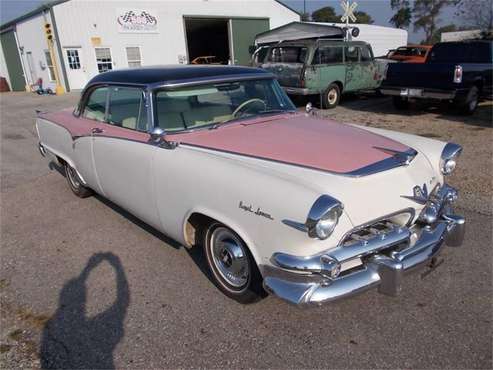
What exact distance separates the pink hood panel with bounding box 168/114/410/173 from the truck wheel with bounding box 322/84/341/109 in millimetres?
7913

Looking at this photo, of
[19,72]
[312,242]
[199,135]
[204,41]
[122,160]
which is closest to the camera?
[312,242]

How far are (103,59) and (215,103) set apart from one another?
776 inches

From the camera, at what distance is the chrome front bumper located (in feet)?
7.18

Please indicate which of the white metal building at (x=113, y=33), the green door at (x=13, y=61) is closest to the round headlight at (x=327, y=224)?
the white metal building at (x=113, y=33)

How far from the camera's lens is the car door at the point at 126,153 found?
10.7 feet

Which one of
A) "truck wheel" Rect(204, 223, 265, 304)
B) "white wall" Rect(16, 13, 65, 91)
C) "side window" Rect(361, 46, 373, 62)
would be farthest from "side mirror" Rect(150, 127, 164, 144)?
"white wall" Rect(16, 13, 65, 91)

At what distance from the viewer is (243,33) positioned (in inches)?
1002

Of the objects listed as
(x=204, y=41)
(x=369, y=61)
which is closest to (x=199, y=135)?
(x=369, y=61)

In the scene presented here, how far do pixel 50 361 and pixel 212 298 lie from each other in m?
1.13

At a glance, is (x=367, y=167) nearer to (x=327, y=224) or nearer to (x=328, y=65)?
(x=327, y=224)

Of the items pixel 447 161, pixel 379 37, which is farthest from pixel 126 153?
pixel 379 37

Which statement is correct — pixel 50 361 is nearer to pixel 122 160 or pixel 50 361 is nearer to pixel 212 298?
pixel 212 298

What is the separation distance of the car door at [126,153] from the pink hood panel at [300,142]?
37 centimetres

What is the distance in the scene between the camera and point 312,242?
2.20m
